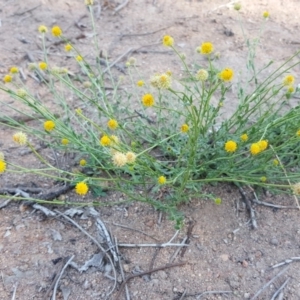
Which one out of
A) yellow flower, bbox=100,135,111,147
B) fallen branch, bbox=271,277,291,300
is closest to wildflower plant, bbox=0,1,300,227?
yellow flower, bbox=100,135,111,147

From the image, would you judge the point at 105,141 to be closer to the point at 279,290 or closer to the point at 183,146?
the point at 183,146

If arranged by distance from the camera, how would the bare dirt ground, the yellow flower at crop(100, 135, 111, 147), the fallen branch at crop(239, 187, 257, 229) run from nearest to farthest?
the yellow flower at crop(100, 135, 111, 147), the bare dirt ground, the fallen branch at crop(239, 187, 257, 229)

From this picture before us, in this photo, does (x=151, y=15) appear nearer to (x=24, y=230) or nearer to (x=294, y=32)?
(x=294, y=32)

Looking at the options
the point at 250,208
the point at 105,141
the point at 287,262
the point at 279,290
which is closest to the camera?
the point at 105,141

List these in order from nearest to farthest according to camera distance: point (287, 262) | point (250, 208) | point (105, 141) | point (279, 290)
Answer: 1. point (105, 141)
2. point (279, 290)
3. point (287, 262)
4. point (250, 208)

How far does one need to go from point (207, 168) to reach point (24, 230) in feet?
3.45

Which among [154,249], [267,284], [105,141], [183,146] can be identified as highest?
[105,141]

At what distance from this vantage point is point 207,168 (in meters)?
2.43

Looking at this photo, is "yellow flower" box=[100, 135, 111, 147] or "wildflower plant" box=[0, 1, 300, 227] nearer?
"yellow flower" box=[100, 135, 111, 147]

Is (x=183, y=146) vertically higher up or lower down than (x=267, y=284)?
higher up

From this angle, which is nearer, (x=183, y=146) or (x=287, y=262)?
(x=287, y=262)

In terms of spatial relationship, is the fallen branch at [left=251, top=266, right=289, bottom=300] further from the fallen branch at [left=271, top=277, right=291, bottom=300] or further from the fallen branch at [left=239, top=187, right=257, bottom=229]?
the fallen branch at [left=239, top=187, right=257, bottom=229]

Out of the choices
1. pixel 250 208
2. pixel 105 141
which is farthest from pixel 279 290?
pixel 105 141

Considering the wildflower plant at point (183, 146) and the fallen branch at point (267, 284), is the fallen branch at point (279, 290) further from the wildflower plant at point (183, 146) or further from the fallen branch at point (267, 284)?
the wildflower plant at point (183, 146)
